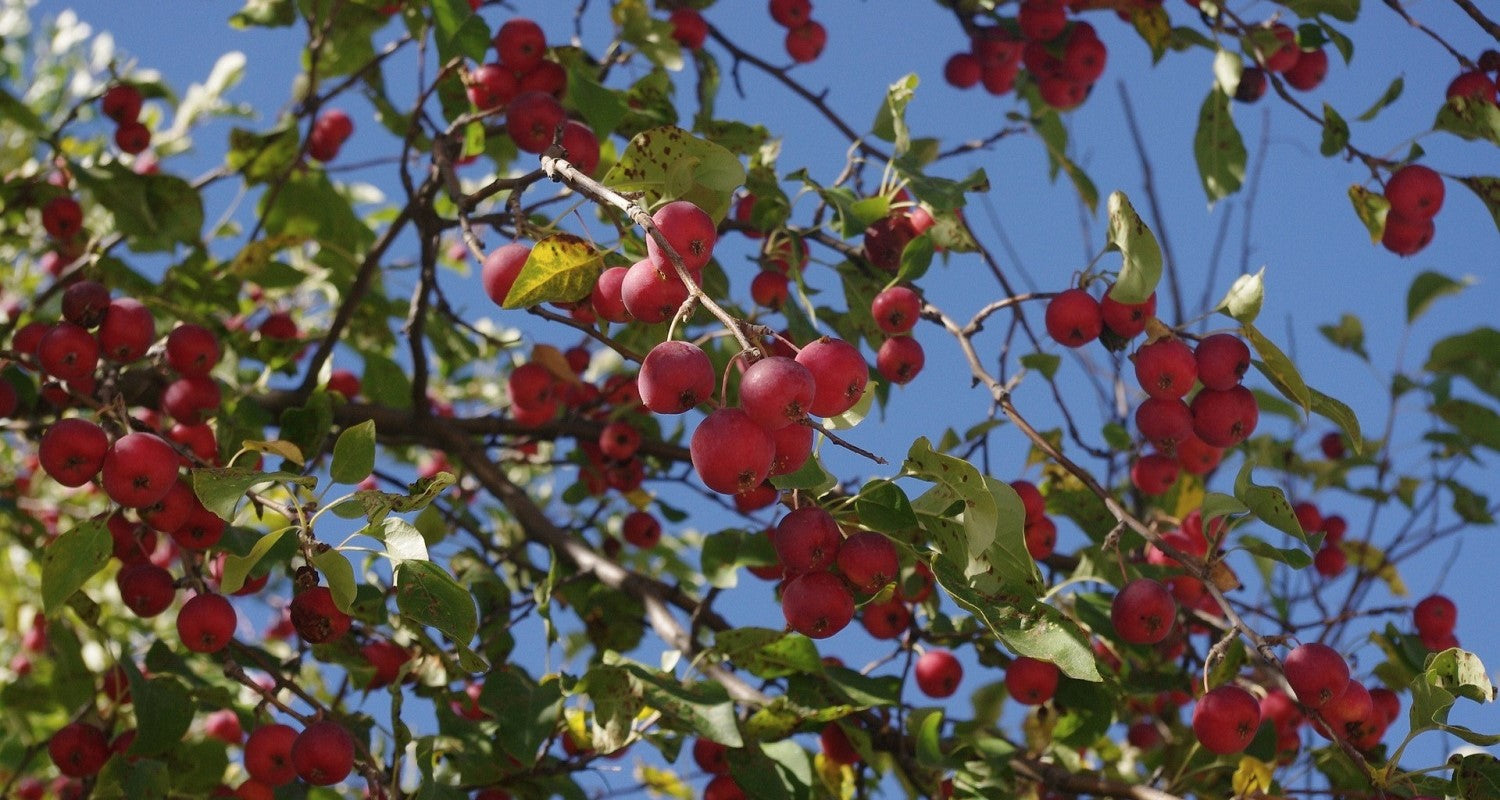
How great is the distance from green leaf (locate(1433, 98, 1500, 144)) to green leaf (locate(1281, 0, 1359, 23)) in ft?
1.48

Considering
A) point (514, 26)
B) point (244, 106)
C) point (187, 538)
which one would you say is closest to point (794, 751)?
point (187, 538)

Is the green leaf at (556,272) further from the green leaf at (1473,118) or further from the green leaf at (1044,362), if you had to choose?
the green leaf at (1473,118)

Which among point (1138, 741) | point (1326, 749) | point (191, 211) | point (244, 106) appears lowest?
point (1326, 749)

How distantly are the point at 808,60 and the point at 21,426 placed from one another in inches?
108

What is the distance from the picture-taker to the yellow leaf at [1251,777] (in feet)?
8.32

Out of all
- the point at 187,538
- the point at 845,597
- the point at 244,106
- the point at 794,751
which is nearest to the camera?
the point at 845,597

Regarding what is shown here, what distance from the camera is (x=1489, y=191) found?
2.97 m

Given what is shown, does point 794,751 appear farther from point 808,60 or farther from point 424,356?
point 808,60

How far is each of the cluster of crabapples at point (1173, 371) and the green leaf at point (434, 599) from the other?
1370mm

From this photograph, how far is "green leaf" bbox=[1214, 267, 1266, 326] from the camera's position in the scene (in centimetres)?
233

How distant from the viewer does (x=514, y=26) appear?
10.4 feet

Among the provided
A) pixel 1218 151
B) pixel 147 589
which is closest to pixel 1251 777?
pixel 1218 151

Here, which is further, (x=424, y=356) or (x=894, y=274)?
(x=424, y=356)

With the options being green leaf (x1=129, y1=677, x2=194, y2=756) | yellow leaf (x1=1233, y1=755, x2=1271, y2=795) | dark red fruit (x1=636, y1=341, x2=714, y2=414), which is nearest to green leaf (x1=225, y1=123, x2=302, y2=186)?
green leaf (x1=129, y1=677, x2=194, y2=756)
